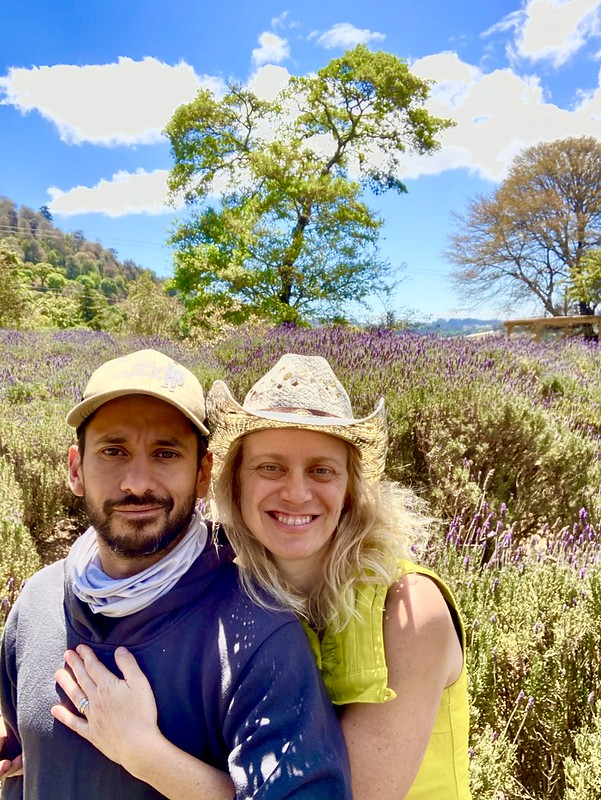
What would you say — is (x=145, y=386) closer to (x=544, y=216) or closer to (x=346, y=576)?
(x=346, y=576)

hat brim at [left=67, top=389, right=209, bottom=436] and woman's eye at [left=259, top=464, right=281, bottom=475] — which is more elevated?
hat brim at [left=67, top=389, right=209, bottom=436]

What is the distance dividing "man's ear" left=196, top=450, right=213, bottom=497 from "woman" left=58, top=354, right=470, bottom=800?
0.06 meters

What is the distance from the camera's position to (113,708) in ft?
3.53

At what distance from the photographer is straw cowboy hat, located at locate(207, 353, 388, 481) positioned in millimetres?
1360

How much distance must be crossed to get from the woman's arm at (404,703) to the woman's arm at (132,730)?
25cm

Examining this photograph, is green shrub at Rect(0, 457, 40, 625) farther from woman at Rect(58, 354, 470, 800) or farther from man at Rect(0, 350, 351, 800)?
woman at Rect(58, 354, 470, 800)

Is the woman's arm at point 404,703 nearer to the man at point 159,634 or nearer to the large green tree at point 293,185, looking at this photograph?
the man at point 159,634

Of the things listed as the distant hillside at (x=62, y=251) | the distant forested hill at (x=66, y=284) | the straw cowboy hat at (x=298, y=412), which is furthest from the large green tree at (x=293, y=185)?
the distant hillside at (x=62, y=251)

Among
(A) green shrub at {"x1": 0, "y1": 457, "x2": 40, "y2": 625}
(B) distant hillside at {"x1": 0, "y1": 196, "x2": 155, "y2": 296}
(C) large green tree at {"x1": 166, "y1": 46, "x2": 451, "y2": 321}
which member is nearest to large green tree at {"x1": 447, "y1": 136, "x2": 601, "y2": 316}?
(C) large green tree at {"x1": 166, "y1": 46, "x2": 451, "y2": 321}

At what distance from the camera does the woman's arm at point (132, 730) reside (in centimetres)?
102

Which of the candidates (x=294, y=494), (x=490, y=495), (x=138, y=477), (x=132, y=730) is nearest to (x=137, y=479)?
(x=138, y=477)

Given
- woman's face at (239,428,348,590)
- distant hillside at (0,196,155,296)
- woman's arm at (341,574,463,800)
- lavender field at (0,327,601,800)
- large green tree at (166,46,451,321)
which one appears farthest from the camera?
distant hillside at (0,196,155,296)

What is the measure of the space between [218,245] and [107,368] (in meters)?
18.1

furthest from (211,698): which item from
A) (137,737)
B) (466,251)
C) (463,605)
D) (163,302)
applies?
(466,251)
